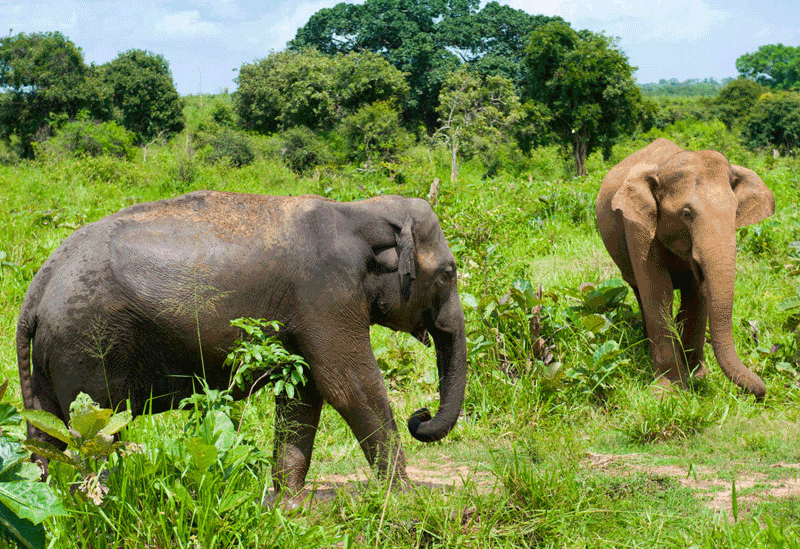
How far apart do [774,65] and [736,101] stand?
176 feet

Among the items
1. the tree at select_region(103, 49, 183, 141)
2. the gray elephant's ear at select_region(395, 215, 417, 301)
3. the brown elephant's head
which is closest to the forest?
the brown elephant's head

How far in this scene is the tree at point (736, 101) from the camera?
4400cm

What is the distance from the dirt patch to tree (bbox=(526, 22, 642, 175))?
26084 mm

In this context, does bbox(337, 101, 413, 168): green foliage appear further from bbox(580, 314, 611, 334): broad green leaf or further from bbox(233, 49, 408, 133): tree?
bbox(580, 314, 611, 334): broad green leaf

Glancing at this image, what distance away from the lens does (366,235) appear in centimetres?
396

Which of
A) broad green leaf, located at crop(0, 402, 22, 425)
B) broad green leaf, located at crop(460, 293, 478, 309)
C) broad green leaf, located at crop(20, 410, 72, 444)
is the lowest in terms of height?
broad green leaf, located at crop(460, 293, 478, 309)

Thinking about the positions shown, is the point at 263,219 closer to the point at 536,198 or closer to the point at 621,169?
the point at 621,169

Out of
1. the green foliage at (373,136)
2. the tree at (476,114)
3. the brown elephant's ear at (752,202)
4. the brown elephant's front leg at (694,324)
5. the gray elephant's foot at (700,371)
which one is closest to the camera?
the brown elephant's ear at (752,202)

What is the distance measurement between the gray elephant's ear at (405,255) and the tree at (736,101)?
42306 millimetres

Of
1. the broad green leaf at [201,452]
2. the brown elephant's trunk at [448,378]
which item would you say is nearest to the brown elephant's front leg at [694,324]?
the brown elephant's trunk at [448,378]

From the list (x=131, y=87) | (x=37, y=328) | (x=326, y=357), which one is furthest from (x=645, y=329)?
(x=131, y=87)

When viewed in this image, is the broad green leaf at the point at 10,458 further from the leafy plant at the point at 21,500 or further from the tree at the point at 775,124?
the tree at the point at 775,124

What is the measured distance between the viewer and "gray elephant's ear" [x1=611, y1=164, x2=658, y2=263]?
6.04m

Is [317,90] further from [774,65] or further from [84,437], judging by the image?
[774,65]
